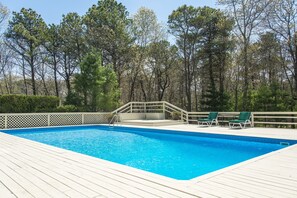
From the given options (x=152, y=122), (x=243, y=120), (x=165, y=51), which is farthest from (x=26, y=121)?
(x=165, y=51)

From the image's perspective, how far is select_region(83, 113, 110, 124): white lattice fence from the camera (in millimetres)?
13907

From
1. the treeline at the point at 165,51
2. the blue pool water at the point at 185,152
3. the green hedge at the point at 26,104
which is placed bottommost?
the blue pool water at the point at 185,152

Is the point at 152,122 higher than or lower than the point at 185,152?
higher

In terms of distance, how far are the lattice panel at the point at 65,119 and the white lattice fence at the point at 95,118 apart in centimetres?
37

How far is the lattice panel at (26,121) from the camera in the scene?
457 inches

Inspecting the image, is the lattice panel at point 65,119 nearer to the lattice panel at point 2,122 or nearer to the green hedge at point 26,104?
the green hedge at point 26,104

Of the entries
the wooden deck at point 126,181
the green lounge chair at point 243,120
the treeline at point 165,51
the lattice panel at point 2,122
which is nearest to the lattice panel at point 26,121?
the lattice panel at point 2,122

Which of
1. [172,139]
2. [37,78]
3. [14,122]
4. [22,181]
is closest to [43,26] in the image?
[37,78]

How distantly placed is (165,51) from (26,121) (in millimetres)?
13170

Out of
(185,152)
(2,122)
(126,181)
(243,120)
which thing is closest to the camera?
(126,181)

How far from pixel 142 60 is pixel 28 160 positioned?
57.7ft

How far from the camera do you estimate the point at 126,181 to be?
2869 mm

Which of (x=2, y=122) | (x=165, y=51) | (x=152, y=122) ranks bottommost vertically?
(x=152, y=122)

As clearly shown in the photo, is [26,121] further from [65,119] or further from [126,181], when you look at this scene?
[126,181]
